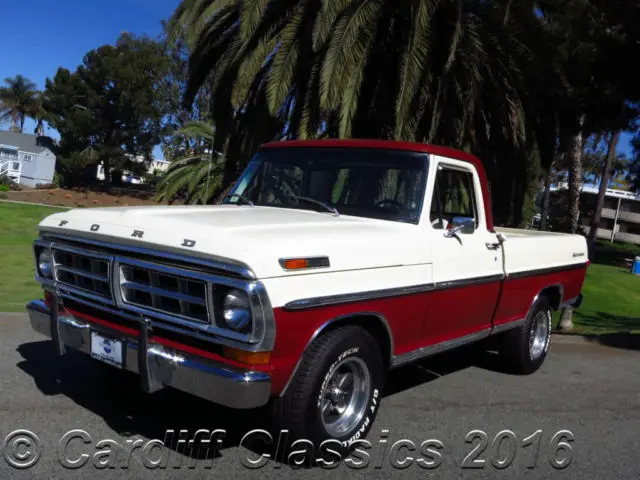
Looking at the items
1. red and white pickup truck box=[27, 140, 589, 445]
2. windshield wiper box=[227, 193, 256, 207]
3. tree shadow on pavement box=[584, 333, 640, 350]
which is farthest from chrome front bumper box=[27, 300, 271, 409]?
tree shadow on pavement box=[584, 333, 640, 350]

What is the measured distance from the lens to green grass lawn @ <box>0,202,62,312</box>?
868 cm

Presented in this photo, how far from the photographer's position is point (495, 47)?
11.5 metres

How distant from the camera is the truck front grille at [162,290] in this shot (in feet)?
12.4

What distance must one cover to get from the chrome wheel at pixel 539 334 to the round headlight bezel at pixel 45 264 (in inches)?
184

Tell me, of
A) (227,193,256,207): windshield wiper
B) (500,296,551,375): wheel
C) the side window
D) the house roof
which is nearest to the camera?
the side window

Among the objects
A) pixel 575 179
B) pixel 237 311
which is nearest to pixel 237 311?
pixel 237 311

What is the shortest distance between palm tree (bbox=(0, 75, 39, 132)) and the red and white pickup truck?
235 feet

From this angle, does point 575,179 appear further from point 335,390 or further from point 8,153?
point 8,153

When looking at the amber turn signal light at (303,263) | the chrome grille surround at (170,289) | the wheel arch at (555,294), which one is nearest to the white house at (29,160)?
the wheel arch at (555,294)

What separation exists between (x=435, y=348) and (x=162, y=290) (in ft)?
7.32

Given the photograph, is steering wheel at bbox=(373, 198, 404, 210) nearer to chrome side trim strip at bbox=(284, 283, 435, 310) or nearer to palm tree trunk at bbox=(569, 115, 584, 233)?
chrome side trim strip at bbox=(284, 283, 435, 310)

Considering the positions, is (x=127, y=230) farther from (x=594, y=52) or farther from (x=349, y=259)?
(x=594, y=52)

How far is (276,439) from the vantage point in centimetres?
405

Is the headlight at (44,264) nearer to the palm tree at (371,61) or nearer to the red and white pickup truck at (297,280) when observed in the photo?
the red and white pickup truck at (297,280)
